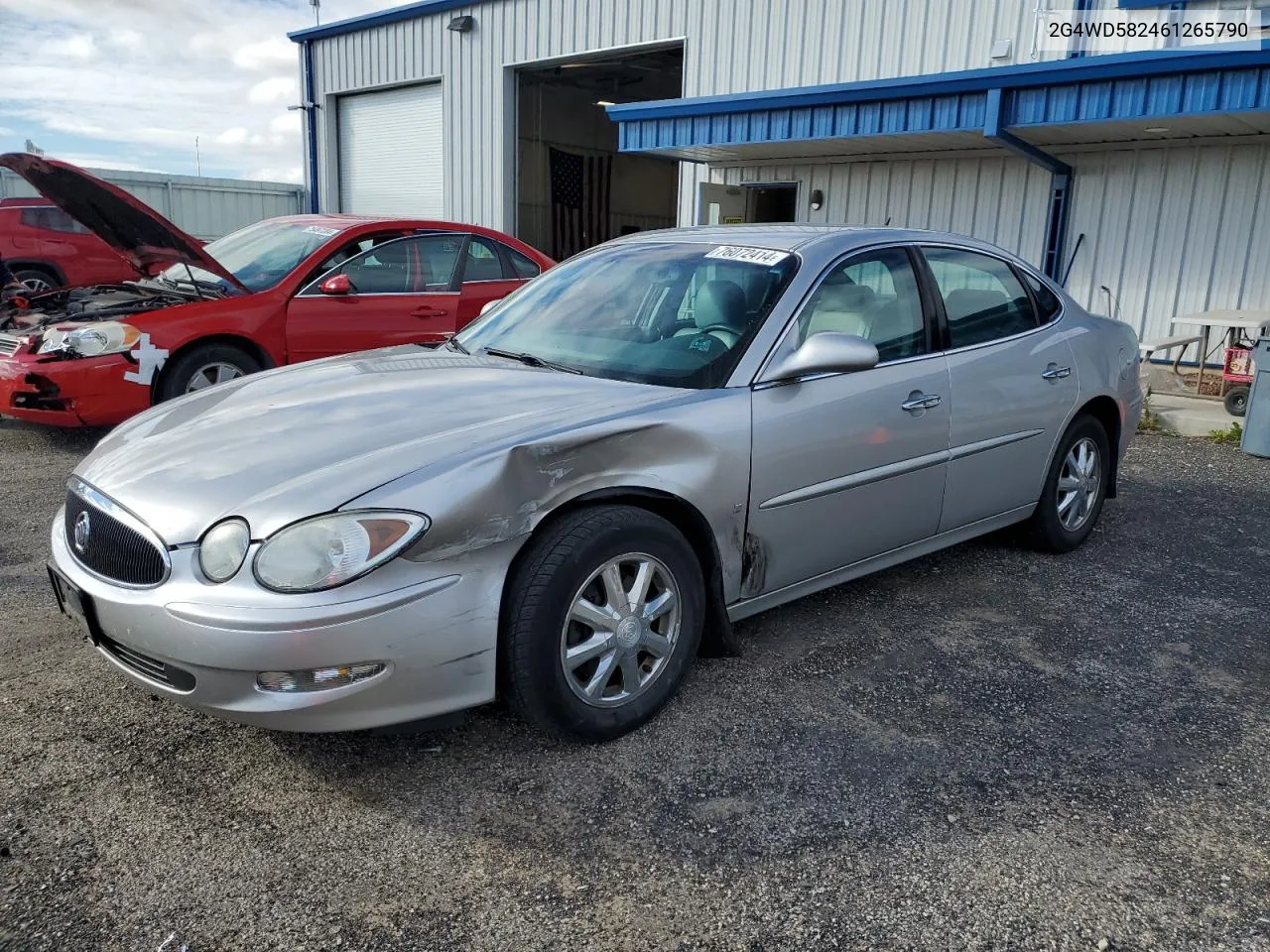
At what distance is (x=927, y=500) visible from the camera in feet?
13.0

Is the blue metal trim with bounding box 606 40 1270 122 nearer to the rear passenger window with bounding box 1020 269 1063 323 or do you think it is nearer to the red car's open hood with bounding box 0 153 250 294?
the rear passenger window with bounding box 1020 269 1063 323

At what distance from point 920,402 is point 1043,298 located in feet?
4.44

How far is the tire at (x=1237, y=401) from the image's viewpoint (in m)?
8.55

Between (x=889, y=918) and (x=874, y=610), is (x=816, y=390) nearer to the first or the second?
(x=874, y=610)

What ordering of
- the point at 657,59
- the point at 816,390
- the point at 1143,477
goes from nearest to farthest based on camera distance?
the point at 816,390 → the point at 1143,477 → the point at 657,59

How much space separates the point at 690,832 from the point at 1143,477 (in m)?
5.43

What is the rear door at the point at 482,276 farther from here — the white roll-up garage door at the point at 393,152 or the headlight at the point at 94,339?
the white roll-up garage door at the point at 393,152

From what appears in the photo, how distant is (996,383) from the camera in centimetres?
419

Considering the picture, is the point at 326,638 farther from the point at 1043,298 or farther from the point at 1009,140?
the point at 1009,140

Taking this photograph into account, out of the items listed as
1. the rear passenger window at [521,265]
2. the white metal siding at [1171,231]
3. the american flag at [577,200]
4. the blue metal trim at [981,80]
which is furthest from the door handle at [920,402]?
the american flag at [577,200]

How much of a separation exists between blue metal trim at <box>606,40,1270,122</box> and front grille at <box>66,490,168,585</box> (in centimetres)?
848

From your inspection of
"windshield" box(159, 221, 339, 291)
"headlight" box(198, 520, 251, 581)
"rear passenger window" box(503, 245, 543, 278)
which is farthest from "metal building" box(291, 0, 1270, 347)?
"headlight" box(198, 520, 251, 581)

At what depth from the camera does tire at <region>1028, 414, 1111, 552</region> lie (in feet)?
A: 15.6

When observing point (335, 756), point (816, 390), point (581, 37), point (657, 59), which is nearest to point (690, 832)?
point (335, 756)
